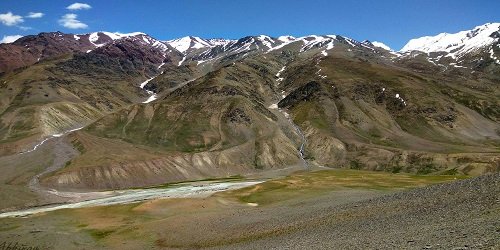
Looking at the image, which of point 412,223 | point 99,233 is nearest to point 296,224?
point 412,223

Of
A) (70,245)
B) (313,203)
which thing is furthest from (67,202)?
(313,203)

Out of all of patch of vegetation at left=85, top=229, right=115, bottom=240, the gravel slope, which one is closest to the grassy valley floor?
the gravel slope

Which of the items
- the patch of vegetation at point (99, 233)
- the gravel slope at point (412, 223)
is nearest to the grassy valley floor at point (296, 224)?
the gravel slope at point (412, 223)

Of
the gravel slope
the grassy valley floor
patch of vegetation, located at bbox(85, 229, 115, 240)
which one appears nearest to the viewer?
the gravel slope

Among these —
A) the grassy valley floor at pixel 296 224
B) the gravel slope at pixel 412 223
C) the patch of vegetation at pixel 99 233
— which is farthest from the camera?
the patch of vegetation at pixel 99 233

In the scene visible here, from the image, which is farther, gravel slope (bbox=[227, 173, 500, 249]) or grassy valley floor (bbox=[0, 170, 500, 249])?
grassy valley floor (bbox=[0, 170, 500, 249])

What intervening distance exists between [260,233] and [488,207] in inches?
1026

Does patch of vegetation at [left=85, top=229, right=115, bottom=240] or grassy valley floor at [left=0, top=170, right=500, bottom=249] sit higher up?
grassy valley floor at [left=0, top=170, right=500, bottom=249]

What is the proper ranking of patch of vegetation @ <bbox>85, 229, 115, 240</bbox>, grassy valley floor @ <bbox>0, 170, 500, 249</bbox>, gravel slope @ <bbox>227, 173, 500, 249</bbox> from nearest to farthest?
gravel slope @ <bbox>227, 173, 500, 249</bbox> < grassy valley floor @ <bbox>0, 170, 500, 249</bbox> < patch of vegetation @ <bbox>85, 229, 115, 240</bbox>

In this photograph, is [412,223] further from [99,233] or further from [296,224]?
[99,233]

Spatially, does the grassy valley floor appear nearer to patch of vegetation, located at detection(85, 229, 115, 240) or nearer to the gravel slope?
the gravel slope

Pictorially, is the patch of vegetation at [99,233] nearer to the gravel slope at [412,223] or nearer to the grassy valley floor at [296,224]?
the grassy valley floor at [296,224]

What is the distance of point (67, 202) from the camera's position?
521 ft

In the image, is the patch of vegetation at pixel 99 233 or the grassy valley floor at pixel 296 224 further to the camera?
the patch of vegetation at pixel 99 233
